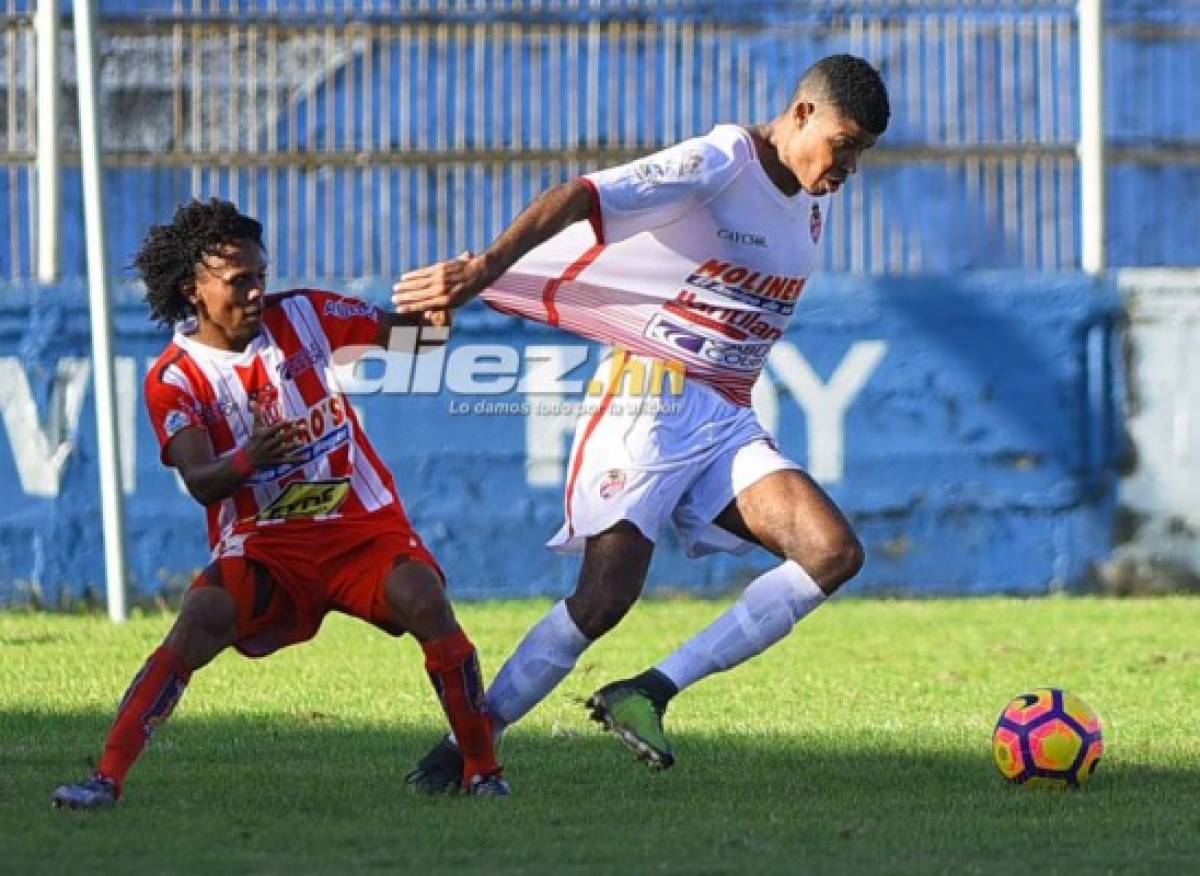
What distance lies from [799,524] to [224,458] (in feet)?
6.10

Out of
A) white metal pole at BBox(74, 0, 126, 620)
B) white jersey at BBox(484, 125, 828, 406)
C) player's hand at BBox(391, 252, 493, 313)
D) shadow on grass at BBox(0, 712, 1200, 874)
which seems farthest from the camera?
white metal pole at BBox(74, 0, 126, 620)

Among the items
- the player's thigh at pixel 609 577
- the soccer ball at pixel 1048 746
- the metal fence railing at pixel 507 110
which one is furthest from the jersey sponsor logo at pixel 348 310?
the metal fence railing at pixel 507 110

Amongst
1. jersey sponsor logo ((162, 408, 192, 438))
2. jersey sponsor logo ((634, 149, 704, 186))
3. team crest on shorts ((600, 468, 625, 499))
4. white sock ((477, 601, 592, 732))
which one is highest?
jersey sponsor logo ((634, 149, 704, 186))

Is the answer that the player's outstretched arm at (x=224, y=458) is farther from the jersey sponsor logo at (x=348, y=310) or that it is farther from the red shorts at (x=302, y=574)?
the jersey sponsor logo at (x=348, y=310)

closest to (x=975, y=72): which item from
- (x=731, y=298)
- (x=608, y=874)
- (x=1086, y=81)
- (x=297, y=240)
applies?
(x=1086, y=81)

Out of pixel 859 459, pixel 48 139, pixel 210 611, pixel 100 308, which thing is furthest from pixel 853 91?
pixel 48 139

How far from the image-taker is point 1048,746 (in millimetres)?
7801

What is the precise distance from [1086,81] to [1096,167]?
0.50 m

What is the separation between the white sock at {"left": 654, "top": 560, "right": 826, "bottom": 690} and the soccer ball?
2.35 feet

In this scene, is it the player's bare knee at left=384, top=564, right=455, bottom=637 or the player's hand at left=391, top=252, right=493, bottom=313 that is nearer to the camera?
the player's hand at left=391, top=252, right=493, bottom=313

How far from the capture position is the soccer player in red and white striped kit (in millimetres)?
7555

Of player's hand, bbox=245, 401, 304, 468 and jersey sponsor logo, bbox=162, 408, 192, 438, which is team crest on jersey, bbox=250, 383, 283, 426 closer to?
jersey sponsor logo, bbox=162, 408, 192, 438

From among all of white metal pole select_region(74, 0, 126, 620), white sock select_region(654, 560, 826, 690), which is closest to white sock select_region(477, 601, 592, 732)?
white sock select_region(654, 560, 826, 690)

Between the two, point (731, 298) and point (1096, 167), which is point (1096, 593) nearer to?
point (1096, 167)
